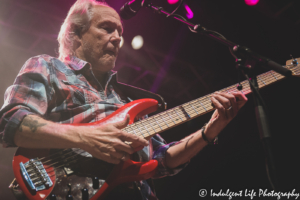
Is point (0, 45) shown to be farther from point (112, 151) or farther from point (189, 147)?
point (189, 147)

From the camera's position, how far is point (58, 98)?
1583mm

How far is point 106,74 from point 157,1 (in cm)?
191

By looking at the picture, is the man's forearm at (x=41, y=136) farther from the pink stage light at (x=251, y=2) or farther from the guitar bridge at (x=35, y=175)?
the pink stage light at (x=251, y=2)

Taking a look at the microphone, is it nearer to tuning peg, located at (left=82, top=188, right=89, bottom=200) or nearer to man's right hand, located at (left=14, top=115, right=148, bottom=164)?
man's right hand, located at (left=14, top=115, right=148, bottom=164)

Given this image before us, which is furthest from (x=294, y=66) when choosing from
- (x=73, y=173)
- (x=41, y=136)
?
(x=41, y=136)

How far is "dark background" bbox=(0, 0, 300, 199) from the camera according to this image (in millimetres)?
2775

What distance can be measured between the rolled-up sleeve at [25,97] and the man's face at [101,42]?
1.74 ft

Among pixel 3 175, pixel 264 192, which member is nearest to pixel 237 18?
pixel 264 192

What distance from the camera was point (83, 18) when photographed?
7.40ft

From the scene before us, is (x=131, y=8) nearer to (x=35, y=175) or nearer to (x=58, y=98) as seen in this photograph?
(x=58, y=98)

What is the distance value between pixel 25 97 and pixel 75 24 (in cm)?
128

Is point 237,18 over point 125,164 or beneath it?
over

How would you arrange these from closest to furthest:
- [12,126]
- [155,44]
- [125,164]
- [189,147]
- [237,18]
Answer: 1. [12,126]
2. [125,164]
3. [189,147]
4. [237,18]
5. [155,44]

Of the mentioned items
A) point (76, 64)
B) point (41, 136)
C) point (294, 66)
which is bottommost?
point (41, 136)
